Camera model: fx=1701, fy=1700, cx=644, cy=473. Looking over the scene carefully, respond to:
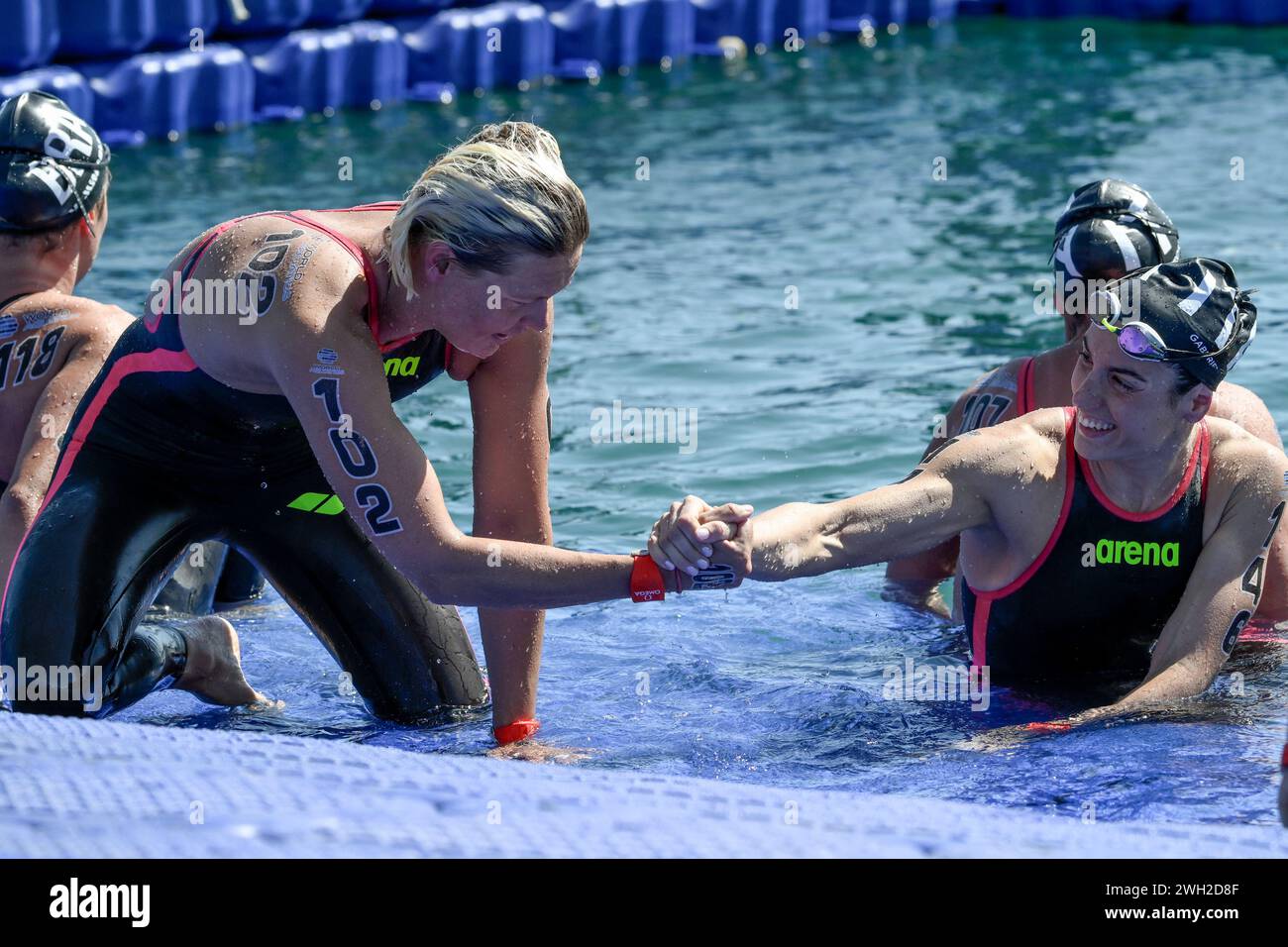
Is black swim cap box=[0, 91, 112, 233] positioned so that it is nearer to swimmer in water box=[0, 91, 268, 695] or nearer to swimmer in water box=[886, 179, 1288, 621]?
swimmer in water box=[0, 91, 268, 695]

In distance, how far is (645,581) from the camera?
13.4 ft

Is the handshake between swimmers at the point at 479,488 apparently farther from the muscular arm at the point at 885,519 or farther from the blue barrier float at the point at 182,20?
the blue barrier float at the point at 182,20

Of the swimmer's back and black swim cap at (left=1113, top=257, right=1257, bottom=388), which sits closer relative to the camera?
black swim cap at (left=1113, top=257, right=1257, bottom=388)

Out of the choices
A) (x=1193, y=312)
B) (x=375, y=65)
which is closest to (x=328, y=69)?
(x=375, y=65)

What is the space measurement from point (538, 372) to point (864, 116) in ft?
37.7

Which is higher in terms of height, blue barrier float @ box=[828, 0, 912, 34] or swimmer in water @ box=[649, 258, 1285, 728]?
blue barrier float @ box=[828, 0, 912, 34]

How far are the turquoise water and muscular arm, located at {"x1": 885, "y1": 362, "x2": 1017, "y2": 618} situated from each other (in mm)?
119

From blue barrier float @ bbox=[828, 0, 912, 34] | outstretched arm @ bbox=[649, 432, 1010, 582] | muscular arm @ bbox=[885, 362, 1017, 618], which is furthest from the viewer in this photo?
blue barrier float @ bbox=[828, 0, 912, 34]

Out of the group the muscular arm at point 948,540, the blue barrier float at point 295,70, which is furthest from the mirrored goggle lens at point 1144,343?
the blue barrier float at point 295,70

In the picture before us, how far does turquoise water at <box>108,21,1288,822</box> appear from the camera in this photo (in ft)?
15.5

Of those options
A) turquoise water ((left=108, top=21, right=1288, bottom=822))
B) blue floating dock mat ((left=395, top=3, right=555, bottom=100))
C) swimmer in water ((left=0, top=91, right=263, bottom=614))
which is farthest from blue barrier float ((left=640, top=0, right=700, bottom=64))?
swimmer in water ((left=0, top=91, right=263, bottom=614))

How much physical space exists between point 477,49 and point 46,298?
38.5 ft

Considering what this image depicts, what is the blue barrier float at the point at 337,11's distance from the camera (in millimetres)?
15281

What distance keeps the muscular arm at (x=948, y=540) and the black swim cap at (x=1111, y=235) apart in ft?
1.32
